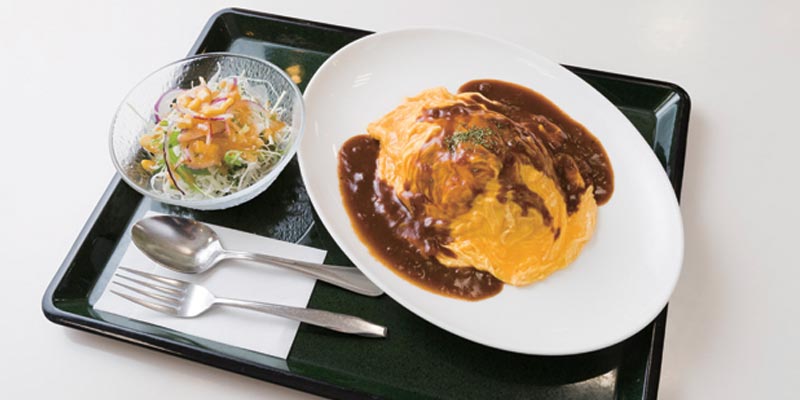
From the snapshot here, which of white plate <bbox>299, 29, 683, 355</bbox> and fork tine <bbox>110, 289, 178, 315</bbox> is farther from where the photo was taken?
fork tine <bbox>110, 289, 178, 315</bbox>

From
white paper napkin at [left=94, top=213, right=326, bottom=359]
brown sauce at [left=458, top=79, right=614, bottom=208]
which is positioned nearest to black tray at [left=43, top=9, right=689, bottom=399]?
white paper napkin at [left=94, top=213, right=326, bottom=359]

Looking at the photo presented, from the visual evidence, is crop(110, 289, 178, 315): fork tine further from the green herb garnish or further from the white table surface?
the green herb garnish

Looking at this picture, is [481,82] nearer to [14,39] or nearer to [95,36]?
[95,36]

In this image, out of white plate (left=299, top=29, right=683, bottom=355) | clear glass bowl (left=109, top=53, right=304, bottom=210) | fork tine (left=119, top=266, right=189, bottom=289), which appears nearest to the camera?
white plate (left=299, top=29, right=683, bottom=355)

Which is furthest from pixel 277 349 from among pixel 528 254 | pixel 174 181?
pixel 528 254

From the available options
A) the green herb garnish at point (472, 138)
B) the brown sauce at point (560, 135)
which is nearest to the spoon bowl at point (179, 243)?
the green herb garnish at point (472, 138)

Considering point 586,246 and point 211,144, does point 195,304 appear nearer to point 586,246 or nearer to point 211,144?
point 211,144

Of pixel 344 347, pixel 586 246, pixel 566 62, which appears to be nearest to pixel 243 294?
pixel 344 347
